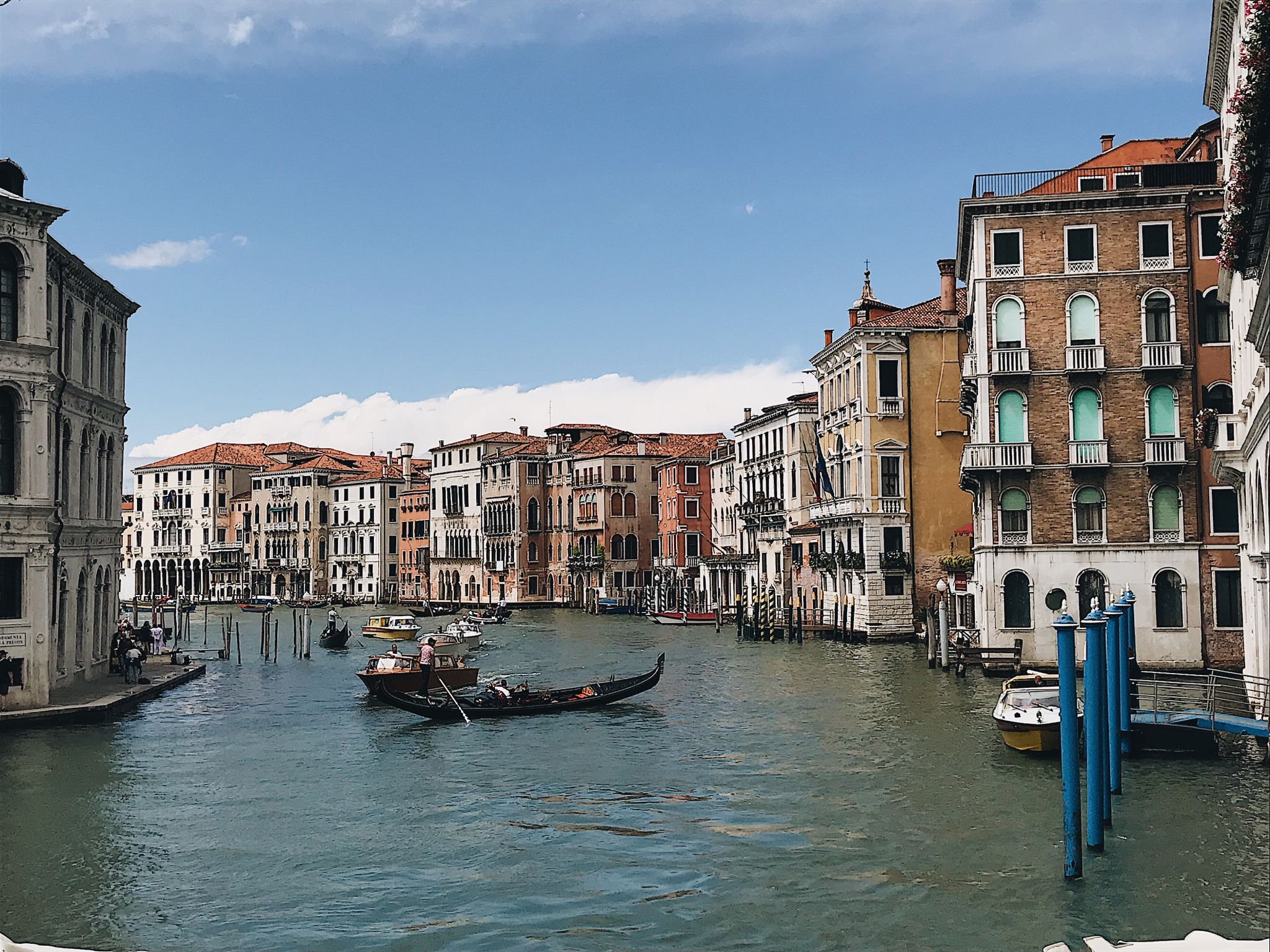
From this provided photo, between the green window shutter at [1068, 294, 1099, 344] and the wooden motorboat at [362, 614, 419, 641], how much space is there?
30.6 m

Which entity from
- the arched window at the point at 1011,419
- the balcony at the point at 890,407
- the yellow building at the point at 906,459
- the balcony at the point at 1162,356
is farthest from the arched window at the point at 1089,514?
the balcony at the point at 890,407

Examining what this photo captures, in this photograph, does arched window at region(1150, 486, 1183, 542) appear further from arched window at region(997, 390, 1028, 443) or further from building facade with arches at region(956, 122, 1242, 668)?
arched window at region(997, 390, 1028, 443)

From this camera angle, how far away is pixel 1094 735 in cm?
1157

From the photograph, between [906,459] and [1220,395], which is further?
[906,459]

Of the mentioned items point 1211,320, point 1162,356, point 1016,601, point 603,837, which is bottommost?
point 603,837

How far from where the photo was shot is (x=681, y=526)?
6625 cm

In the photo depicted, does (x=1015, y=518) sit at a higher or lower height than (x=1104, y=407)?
lower

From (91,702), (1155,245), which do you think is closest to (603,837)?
(91,702)

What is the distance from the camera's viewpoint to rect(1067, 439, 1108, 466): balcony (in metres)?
26.1

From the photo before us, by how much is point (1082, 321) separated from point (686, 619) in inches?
1201

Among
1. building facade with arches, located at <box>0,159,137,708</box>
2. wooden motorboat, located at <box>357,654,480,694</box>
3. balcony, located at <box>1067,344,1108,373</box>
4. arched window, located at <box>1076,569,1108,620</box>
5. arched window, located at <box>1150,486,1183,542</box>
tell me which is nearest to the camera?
building facade with arches, located at <box>0,159,137,708</box>

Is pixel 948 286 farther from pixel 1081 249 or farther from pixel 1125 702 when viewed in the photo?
pixel 1125 702

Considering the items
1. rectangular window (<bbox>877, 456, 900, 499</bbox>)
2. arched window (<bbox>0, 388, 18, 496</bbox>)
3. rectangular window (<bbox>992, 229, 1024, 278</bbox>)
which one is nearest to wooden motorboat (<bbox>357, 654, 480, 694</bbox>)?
arched window (<bbox>0, 388, 18, 496</bbox>)

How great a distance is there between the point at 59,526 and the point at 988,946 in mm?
16504
